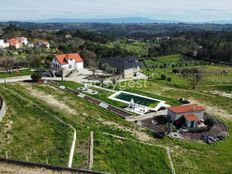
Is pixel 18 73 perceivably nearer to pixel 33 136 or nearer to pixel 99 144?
pixel 33 136

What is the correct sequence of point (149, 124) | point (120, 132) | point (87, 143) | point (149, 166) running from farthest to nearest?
point (149, 124) < point (120, 132) < point (87, 143) < point (149, 166)

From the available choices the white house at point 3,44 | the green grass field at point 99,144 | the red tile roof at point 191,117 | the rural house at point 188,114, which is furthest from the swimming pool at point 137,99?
the white house at point 3,44

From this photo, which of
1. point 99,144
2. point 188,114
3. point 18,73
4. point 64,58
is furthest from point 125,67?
point 99,144

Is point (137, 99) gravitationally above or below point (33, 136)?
below

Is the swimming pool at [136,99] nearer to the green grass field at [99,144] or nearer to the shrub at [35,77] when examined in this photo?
the green grass field at [99,144]

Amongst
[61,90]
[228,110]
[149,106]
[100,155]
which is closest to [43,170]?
[100,155]

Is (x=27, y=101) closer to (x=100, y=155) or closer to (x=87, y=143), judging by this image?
(x=87, y=143)
